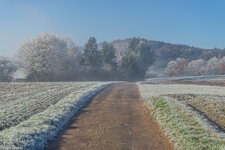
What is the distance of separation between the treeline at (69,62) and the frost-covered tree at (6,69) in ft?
1.50

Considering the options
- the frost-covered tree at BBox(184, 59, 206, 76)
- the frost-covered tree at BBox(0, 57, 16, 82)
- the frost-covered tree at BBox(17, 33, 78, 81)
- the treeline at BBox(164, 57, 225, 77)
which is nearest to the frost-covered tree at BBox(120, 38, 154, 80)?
the frost-covered tree at BBox(17, 33, 78, 81)

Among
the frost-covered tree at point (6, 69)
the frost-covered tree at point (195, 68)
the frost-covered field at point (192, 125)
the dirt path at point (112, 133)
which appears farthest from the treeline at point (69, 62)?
the frost-covered field at point (192, 125)

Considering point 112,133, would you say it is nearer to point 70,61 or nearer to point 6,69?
point 6,69

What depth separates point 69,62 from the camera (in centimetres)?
7881

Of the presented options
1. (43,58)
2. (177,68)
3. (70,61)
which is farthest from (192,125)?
Answer: (177,68)

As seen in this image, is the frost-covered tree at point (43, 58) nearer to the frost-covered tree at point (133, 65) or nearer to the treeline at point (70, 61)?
the treeline at point (70, 61)

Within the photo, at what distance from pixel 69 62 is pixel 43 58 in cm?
1169

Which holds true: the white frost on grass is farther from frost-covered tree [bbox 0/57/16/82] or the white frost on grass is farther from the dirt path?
frost-covered tree [bbox 0/57/16/82]

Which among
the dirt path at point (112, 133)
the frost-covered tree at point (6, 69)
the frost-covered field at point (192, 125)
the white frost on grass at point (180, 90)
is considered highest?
the frost-covered tree at point (6, 69)

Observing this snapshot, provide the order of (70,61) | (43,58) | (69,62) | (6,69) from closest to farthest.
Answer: (6,69)
(43,58)
(69,62)
(70,61)

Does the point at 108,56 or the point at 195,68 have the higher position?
the point at 108,56

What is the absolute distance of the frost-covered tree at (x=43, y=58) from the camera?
227 ft

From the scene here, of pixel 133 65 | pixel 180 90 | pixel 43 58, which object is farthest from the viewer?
pixel 133 65

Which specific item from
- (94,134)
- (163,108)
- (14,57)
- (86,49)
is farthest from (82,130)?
(86,49)
